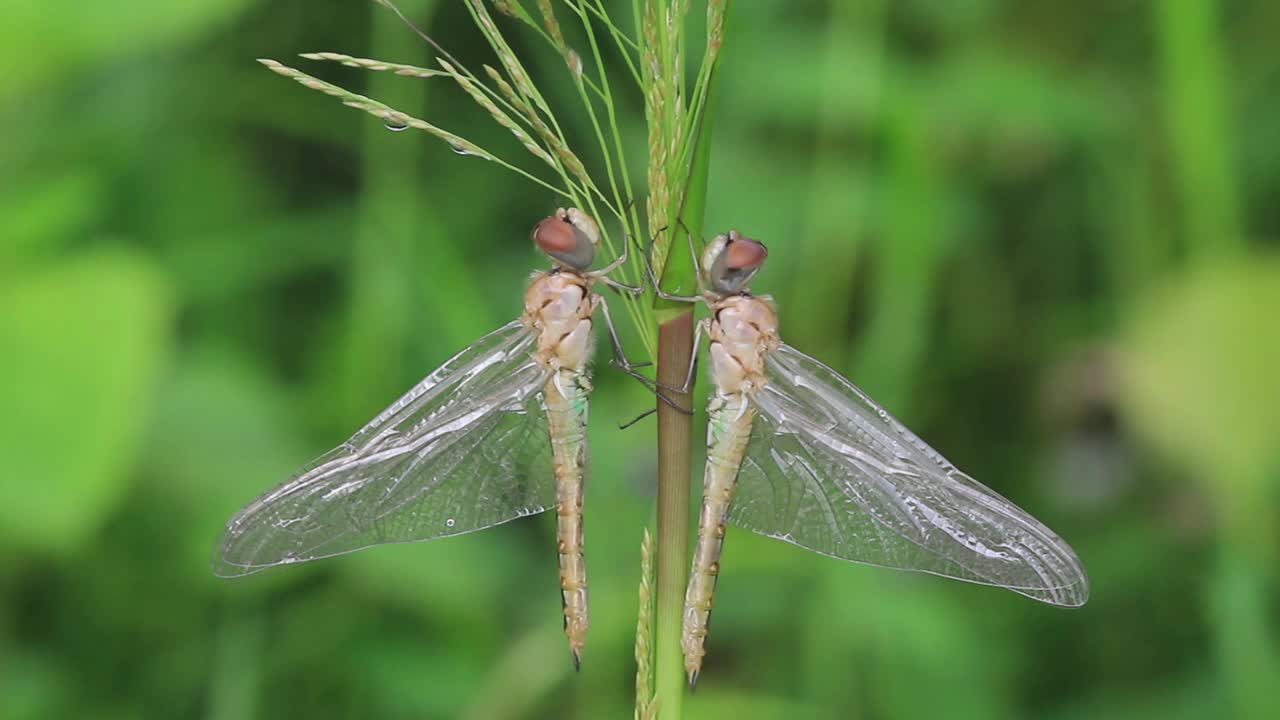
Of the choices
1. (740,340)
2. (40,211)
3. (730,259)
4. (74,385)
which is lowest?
(74,385)

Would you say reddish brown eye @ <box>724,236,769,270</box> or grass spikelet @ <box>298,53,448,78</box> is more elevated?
grass spikelet @ <box>298,53,448,78</box>

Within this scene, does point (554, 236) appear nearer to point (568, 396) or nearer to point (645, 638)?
point (568, 396)

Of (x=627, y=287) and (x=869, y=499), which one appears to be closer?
(x=627, y=287)

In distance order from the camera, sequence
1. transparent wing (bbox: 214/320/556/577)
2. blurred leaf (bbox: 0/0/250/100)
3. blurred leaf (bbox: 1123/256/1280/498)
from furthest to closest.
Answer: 1. blurred leaf (bbox: 0/0/250/100)
2. blurred leaf (bbox: 1123/256/1280/498)
3. transparent wing (bbox: 214/320/556/577)

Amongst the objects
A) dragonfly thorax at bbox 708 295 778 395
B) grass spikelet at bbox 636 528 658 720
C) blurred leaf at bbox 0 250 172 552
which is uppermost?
dragonfly thorax at bbox 708 295 778 395

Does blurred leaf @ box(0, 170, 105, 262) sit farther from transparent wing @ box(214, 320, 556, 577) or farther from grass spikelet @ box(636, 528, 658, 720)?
grass spikelet @ box(636, 528, 658, 720)

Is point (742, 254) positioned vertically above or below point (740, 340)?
above

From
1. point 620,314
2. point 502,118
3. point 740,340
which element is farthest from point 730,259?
point 620,314

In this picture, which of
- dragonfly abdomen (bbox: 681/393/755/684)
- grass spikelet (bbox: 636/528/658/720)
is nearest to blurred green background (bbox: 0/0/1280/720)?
dragonfly abdomen (bbox: 681/393/755/684)
